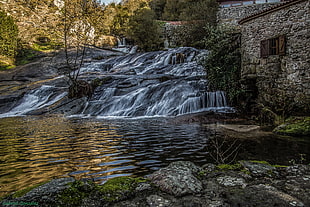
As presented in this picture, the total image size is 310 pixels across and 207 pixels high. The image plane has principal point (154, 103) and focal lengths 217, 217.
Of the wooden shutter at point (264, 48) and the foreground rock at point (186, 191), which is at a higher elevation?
the wooden shutter at point (264, 48)

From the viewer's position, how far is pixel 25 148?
18.8 feet

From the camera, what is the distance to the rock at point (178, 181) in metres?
2.31

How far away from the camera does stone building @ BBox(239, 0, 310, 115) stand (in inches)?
365

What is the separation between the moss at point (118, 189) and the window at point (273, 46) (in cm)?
1020

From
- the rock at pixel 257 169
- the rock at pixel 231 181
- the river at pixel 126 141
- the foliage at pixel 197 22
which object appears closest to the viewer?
the rock at pixel 231 181

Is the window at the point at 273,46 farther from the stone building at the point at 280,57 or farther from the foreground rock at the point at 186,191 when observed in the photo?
the foreground rock at the point at 186,191

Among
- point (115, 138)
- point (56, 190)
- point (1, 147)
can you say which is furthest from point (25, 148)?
point (56, 190)

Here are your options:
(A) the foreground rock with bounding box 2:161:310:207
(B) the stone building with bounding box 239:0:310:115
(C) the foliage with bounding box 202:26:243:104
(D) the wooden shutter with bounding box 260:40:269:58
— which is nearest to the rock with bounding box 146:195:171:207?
(A) the foreground rock with bounding box 2:161:310:207

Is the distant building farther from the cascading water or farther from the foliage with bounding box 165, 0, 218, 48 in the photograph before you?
the cascading water

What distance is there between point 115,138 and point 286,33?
8.99 metres

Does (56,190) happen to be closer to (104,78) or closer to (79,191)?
(79,191)

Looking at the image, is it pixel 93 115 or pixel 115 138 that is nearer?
pixel 115 138

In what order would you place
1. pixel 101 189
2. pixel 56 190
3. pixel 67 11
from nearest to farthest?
1. pixel 56 190
2. pixel 101 189
3. pixel 67 11

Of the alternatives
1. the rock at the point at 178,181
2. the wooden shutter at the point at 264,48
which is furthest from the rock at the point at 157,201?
the wooden shutter at the point at 264,48
